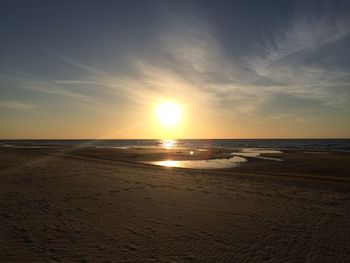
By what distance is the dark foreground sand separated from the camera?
6.76m

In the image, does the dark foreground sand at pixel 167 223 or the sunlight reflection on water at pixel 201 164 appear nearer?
the dark foreground sand at pixel 167 223

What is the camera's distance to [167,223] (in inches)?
355

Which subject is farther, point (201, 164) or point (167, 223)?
point (201, 164)

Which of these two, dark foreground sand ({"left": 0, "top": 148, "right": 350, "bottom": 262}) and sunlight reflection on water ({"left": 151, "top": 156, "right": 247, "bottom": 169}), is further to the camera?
sunlight reflection on water ({"left": 151, "top": 156, "right": 247, "bottom": 169})

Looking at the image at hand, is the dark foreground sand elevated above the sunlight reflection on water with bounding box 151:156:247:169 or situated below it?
below

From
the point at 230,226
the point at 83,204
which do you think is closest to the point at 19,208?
the point at 83,204

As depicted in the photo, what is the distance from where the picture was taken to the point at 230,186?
52.7 ft

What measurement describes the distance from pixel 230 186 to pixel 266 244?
866 centimetres

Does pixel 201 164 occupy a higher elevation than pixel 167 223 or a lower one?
higher

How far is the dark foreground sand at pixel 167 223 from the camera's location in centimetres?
676

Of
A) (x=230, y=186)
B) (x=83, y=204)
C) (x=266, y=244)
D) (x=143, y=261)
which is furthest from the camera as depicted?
(x=230, y=186)

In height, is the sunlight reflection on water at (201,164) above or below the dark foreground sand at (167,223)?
above

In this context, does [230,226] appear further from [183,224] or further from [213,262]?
[213,262]

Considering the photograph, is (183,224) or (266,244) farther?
(183,224)
